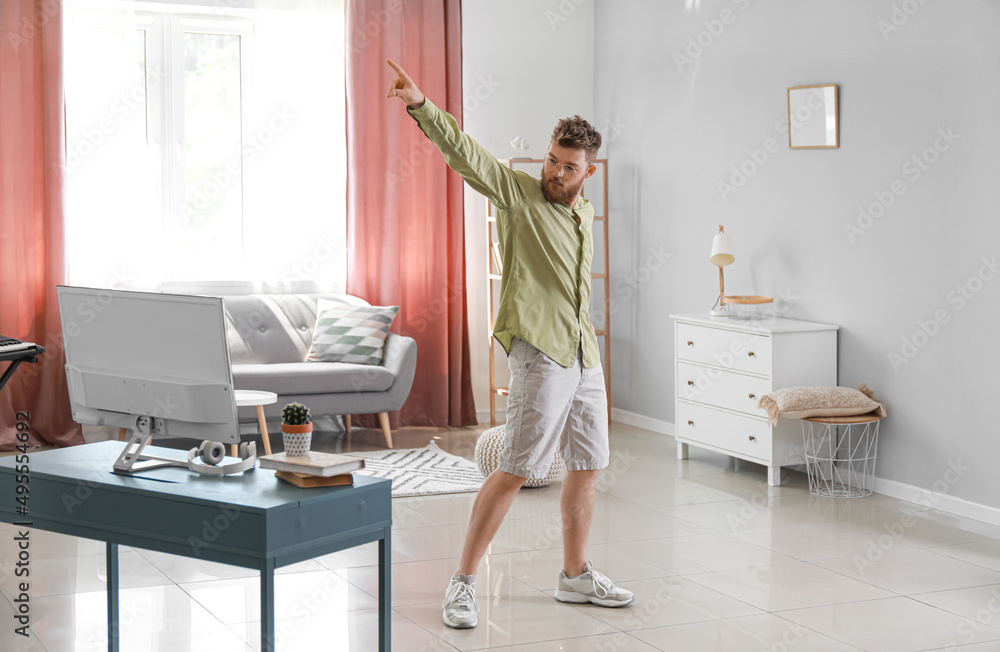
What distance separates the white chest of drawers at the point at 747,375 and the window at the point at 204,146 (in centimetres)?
229

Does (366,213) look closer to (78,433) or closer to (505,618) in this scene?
(78,433)

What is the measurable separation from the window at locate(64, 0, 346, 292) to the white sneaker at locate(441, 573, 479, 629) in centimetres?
350

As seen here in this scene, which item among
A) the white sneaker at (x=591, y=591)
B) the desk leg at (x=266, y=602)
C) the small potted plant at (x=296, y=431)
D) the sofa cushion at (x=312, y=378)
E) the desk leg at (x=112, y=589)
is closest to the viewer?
the desk leg at (x=266, y=602)

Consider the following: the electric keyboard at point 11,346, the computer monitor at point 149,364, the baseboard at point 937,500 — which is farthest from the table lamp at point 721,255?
the computer monitor at point 149,364

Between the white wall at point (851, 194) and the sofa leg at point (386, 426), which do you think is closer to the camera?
the white wall at point (851, 194)

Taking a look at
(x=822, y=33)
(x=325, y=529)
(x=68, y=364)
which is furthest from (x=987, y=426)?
(x=68, y=364)

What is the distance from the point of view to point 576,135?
9.40 feet

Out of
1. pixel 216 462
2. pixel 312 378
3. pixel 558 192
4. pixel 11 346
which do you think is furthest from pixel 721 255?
pixel 216 462

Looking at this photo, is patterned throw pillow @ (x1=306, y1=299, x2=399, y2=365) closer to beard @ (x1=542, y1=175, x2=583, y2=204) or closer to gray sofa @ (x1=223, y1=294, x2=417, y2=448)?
gray sofa @ (x1=223, y1=294, x2=417, y2=448)

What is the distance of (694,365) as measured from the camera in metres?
5.17

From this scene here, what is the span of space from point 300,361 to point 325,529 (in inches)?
146

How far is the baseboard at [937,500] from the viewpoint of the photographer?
13.5 feet

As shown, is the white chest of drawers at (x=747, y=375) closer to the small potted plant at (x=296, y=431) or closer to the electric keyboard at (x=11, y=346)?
the small potted plant at (x=296, y=431)

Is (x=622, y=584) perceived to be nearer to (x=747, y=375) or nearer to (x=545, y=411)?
(x=545, y=411)
